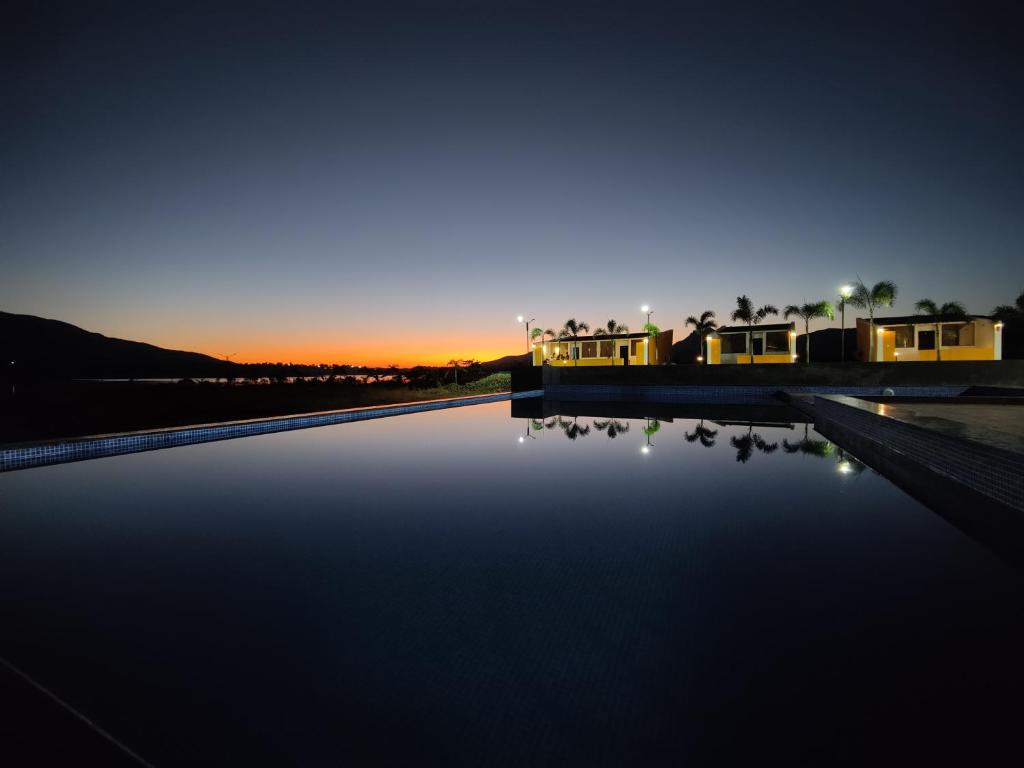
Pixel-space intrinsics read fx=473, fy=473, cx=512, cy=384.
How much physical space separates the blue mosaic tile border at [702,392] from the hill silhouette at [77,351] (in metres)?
77.9

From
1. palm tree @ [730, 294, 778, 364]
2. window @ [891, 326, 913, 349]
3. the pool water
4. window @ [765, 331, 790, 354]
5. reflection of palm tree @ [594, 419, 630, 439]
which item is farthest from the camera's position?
palm tree @ [730, 294, 778, 364]

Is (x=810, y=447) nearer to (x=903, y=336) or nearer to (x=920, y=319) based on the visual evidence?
(x=920, y=319)

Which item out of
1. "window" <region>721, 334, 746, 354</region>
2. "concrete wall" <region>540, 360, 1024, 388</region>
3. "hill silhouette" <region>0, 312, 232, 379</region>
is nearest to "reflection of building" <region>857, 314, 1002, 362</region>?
"window" <region>721, 334, 746, 354</region>

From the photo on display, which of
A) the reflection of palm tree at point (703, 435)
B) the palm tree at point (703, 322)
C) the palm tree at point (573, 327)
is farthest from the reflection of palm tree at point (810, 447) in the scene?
the palm tree at point (573, 327)

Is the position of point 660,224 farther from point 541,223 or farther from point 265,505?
point 265,505

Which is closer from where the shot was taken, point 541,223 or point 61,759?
point 61,759

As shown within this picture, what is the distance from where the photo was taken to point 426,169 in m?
20.1

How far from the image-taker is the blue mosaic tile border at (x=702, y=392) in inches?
763

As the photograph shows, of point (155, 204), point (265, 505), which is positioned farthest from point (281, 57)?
point (265, 505)

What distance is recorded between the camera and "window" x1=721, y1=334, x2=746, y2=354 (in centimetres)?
3211

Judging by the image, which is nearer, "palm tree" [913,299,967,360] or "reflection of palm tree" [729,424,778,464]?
"reflection of palm tree" [729,424,778,464]

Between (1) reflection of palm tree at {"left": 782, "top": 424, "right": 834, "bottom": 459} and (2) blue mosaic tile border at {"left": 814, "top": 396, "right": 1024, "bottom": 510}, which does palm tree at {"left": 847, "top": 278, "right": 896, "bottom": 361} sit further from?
(2) blue mosaic tile border at {"left": 814, "top": 396, "right": 1024, "bottom": 510}

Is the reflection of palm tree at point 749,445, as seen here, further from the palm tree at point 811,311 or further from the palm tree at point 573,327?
the palm tree at point 573,327

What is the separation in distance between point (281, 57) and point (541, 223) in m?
13.8
